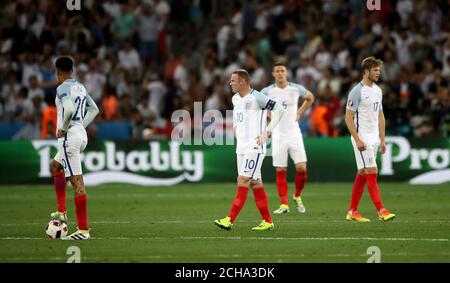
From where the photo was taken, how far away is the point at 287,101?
19406 millimetres

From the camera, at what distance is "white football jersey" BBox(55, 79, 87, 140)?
46.7ft

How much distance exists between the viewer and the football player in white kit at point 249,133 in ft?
49.4

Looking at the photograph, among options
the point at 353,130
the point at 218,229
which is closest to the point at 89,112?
the point at 218,229

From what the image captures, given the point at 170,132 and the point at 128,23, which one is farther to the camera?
the point at 128,23

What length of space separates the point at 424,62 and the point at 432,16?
187 cm

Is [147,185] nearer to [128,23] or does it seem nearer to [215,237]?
[128,23]

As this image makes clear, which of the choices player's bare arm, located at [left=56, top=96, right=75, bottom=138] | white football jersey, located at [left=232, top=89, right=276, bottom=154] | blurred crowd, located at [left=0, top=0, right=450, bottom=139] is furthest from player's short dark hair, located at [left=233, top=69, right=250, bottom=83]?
blurred crowd, located at [left=0, top=0, right=450, bottom=139]

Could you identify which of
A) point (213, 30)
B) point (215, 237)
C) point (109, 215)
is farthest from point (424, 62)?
point (215, 237)

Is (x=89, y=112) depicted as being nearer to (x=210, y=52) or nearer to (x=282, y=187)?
(x=282, y=187)

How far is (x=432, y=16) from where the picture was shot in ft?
97.2

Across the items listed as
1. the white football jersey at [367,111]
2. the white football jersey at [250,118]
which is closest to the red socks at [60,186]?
the white football jersey at [250,118]

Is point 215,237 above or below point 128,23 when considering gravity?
below

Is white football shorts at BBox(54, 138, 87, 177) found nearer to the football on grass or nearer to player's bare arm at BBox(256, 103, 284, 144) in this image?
the football on grass

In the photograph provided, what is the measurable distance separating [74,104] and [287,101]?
19.7 ft
